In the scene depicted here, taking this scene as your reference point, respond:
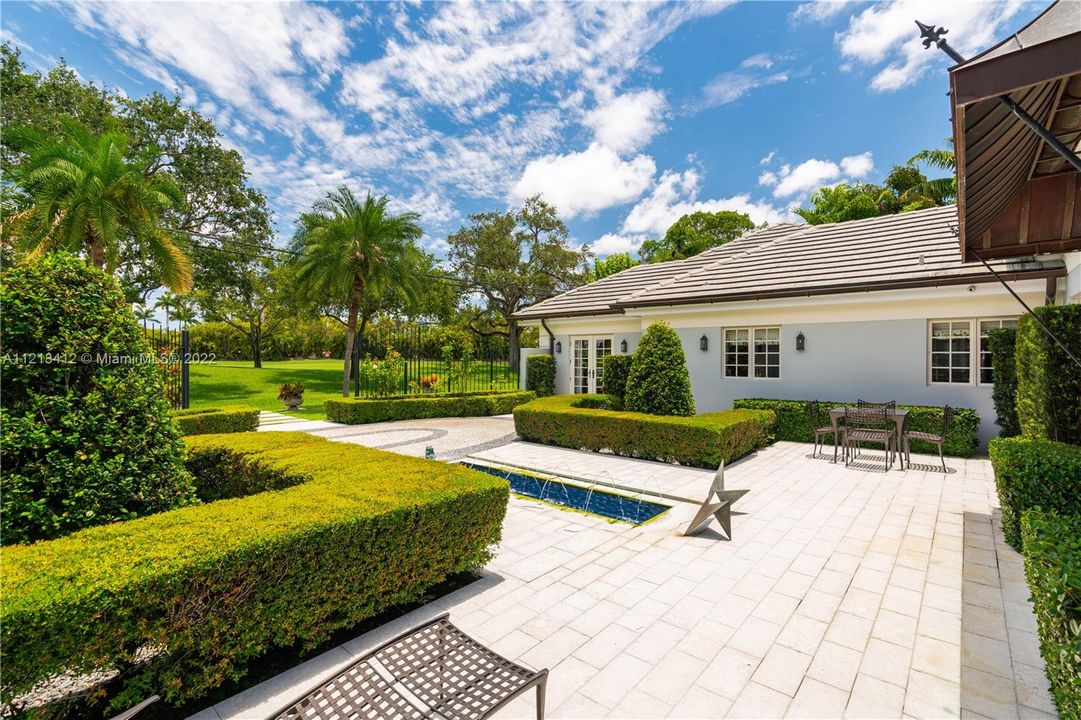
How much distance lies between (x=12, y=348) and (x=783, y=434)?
12.7m

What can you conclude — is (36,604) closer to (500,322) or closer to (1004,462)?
(1004,462)

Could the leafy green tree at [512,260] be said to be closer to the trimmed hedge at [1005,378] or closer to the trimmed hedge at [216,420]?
the trimmed hedge at [216,420]

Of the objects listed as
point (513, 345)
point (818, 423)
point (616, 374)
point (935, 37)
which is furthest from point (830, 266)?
point (513, 345)

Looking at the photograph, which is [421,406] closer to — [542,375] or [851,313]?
[542,375]

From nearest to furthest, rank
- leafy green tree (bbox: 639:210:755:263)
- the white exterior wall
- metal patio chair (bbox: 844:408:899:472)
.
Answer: metal patio chair (bbox: 844:408:899:472) < the white exterior wall < leafy green tree (bbox: 639:210:755:263)

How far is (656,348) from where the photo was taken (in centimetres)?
962

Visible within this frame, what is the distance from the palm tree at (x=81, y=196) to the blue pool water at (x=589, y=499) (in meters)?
11.6

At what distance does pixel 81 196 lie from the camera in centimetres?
1071

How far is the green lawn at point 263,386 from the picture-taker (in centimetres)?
1998

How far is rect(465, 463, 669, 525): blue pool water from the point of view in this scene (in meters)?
6.08

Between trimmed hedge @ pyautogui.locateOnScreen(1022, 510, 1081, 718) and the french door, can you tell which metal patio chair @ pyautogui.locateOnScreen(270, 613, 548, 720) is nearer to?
trimmed hedge @ pyautogui.locateOnScreen(1022, 510, 1081, 718)

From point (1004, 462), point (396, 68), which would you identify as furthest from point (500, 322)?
point (1004, 462)

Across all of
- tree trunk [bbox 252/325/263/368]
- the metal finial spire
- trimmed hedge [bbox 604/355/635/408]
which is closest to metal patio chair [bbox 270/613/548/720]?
the metal finial spire

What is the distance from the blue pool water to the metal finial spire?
5.15 meters
